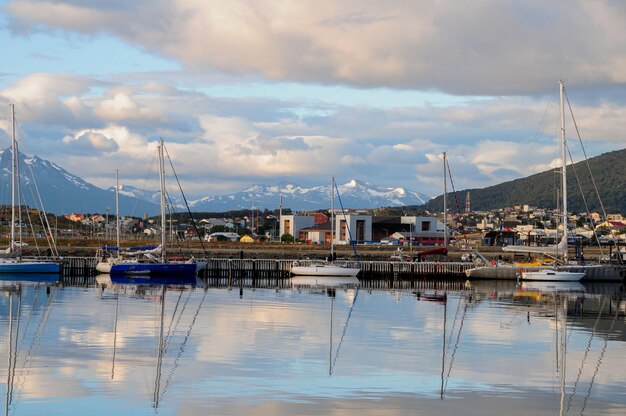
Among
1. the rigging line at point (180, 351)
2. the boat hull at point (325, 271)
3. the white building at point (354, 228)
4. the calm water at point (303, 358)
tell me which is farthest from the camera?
the white building at point (354, 228)

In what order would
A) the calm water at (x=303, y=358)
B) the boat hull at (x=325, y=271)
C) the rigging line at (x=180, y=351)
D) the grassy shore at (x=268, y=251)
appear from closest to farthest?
the calm water at (x=303, y=358)
the rigging line at (x=180, y=351)
the boat hull at (x=325, y=271)
the grassy shore at (x=268, y=251)

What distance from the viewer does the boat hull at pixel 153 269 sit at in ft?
282

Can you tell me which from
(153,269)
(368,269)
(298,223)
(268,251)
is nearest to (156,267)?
(153,269)

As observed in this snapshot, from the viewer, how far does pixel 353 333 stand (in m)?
41.8

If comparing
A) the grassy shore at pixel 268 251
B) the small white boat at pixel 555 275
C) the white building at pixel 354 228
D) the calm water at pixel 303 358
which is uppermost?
the white building at pixel 354 228

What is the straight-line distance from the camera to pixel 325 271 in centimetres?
8994

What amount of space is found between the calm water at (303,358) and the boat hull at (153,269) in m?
26.0

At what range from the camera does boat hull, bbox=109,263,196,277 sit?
86062 mm

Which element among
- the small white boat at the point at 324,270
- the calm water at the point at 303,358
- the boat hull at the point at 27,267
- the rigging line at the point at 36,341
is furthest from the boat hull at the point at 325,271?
the rigging line at the point at 36,341

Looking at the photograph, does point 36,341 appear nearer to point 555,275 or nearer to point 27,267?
point 27,267

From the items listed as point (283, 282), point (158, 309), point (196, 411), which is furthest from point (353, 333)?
point (283, 282)

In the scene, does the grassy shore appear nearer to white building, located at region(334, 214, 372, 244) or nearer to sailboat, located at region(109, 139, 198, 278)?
sailboat, located at region(109, 139, 198, 278)

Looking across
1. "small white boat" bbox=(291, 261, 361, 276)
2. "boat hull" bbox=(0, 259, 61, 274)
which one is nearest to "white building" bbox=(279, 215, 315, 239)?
"small white boat" bbox=(291, 261, 361, 276)

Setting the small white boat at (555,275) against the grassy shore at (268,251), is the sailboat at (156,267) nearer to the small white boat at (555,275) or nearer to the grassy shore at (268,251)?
the grassy shore at (268,251)
